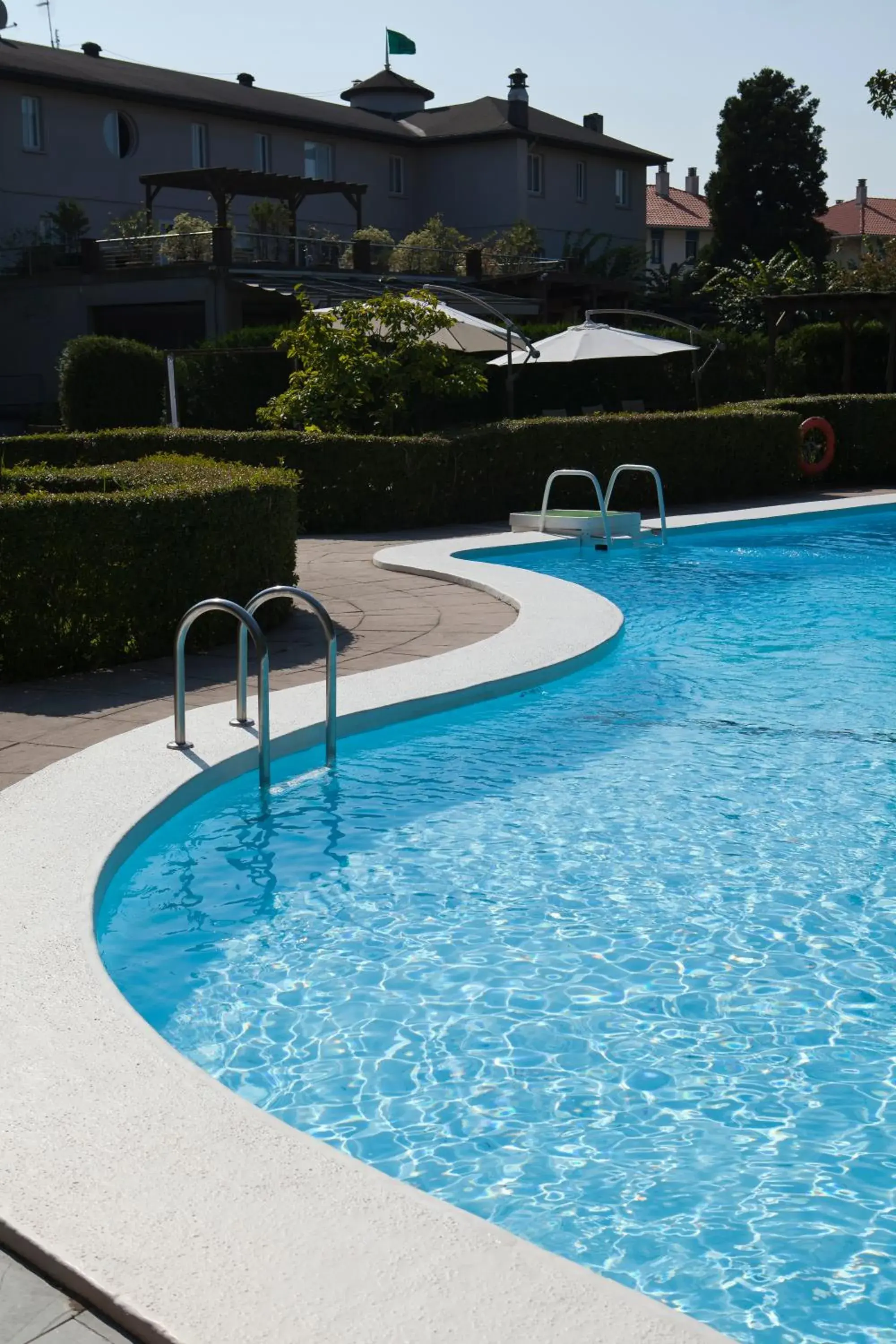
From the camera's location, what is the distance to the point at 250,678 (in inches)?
372

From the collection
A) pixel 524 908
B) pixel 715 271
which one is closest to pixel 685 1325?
pixel 524 908

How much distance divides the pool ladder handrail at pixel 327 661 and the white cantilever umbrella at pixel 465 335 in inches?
494

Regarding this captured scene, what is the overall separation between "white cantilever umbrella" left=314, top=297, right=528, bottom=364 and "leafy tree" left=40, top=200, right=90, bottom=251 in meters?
17.6

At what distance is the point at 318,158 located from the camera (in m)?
44.4

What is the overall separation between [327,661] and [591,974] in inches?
111

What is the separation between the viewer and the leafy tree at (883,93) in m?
30.3

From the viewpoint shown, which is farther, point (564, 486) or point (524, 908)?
point (564, 486)

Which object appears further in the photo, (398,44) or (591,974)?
(398,44)

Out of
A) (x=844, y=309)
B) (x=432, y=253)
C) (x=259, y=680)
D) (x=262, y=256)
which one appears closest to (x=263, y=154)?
(x=432, y=253)

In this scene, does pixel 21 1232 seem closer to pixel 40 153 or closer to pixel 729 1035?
pixel 729 1035

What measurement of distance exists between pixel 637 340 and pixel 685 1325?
2090cm

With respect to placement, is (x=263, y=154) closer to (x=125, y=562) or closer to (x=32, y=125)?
(x=32, y=125)

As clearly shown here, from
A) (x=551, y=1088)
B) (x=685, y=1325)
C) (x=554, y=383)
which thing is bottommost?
(x=551, y=1088)

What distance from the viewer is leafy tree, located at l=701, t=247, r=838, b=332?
45.9 meters
